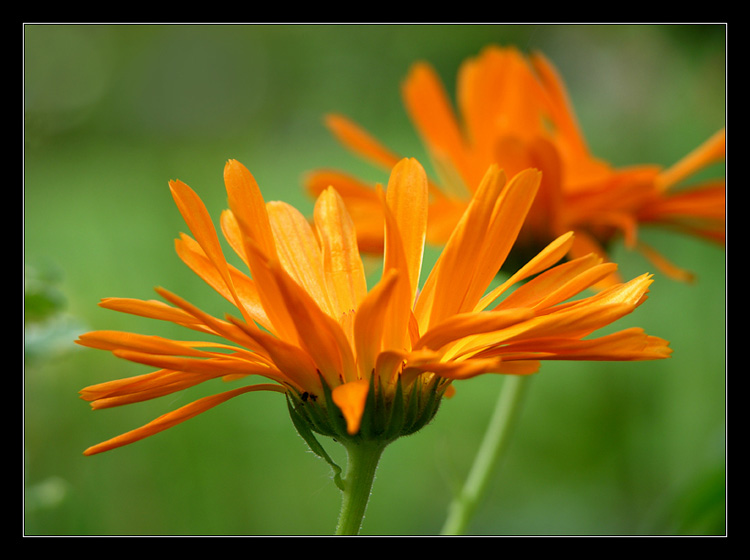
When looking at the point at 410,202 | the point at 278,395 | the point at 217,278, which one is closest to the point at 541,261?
the point at 410,202

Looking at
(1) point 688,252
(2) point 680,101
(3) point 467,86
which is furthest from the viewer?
(1) point 688,252

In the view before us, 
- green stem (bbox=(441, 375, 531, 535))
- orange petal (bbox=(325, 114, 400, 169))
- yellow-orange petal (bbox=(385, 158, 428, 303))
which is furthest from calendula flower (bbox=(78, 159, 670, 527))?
orange petal (bbox=(325, 114, 400, 169))

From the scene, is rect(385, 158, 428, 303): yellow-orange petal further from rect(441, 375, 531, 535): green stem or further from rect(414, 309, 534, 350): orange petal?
rect(441, 375, 531, 535): green stem

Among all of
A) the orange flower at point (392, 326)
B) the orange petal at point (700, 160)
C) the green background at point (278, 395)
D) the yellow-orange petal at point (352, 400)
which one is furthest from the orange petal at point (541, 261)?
the orange petal at point (700, 160)

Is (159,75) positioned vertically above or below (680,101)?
above

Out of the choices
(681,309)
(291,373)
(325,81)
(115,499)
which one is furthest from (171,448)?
(325,81)

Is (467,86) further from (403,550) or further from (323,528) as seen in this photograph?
(323,528)

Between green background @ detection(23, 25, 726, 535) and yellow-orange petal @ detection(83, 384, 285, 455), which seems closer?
yellow-orange petal @ detection(83, 384, 285, 455)
